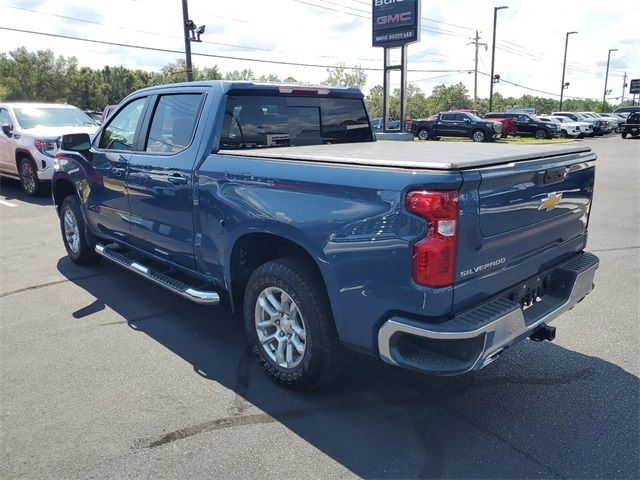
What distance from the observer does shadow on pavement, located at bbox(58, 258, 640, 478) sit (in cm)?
266

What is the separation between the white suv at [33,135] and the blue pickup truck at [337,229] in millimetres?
6675

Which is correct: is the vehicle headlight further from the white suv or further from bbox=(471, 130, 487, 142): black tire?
bbox=(471, 130, 487, 142): black tire

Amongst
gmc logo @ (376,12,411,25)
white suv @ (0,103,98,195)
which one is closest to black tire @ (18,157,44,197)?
white suv @ (0,103,98,195)

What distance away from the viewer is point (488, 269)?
2703mm

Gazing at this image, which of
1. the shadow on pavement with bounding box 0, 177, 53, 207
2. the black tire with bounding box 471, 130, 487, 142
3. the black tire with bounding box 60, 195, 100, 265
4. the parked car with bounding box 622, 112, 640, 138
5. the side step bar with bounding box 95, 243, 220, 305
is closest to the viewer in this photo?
the side step bar with bounding box 95, 243, 220, 305

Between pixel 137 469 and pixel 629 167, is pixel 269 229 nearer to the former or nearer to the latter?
pixel 137 469

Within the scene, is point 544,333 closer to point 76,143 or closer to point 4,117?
point 76,143

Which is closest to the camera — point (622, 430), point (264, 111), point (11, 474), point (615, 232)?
point (11, 474)

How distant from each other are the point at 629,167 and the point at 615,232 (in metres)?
10.8

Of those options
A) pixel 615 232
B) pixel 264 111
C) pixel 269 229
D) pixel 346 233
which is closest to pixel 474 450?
pixel 346 233

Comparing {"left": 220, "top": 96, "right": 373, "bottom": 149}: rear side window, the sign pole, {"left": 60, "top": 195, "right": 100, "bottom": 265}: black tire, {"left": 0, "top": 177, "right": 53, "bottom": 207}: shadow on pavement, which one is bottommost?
{"left": 0, "top": 177, "right": 53, "bottom": 207}: shadow on pavement

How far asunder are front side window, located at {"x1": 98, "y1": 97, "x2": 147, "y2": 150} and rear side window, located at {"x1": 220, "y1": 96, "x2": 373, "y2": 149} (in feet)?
4.00

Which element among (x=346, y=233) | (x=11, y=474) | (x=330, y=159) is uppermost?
(x=330, y=159)

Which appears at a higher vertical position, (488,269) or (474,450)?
(488,269)
